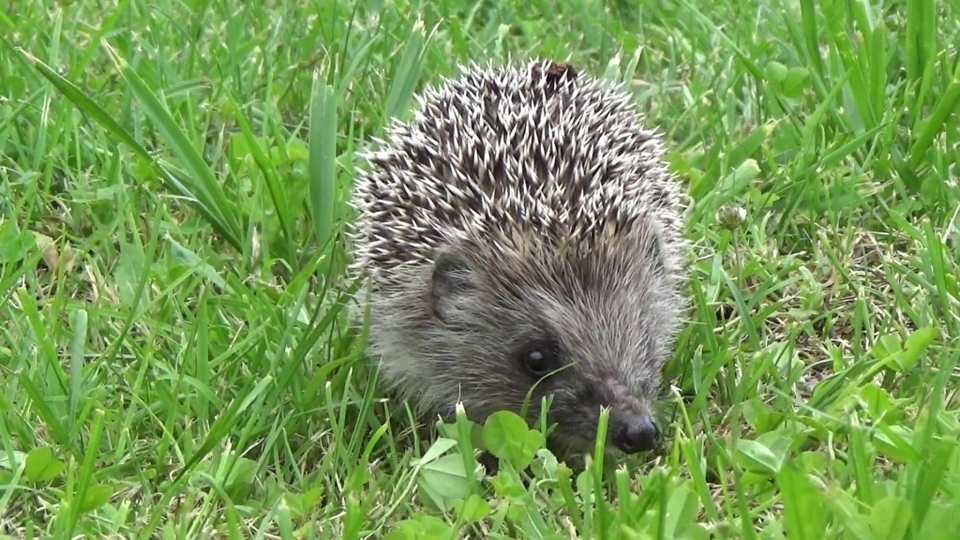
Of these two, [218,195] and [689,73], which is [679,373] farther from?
[689,73]

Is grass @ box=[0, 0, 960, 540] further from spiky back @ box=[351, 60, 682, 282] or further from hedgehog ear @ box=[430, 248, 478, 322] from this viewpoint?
hedgehog ear @ box=[430, 248, 478, 322]

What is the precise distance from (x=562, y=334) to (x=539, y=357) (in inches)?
4.8

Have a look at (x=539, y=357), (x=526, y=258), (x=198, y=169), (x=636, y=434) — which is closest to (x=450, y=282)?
(x=526, y=258)

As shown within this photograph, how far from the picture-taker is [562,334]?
3443mm

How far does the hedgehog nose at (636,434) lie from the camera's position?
3139mm

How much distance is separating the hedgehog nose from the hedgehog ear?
0.71 metres

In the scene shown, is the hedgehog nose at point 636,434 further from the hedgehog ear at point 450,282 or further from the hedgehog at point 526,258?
the hedgehog ear at point 450,282

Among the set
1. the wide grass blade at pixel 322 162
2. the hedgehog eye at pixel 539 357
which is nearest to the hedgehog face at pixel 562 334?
the hedgehog eye at pixel 539 357

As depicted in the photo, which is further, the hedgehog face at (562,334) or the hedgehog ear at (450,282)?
the hedgehog ear at (450,282)

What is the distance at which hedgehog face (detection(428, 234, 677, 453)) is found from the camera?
3.34m

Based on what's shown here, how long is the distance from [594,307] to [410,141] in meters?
1.02

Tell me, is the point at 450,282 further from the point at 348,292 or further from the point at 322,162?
the point at 322,162

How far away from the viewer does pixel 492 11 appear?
6.08 meters

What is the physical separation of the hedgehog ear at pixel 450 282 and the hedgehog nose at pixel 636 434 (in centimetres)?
71
